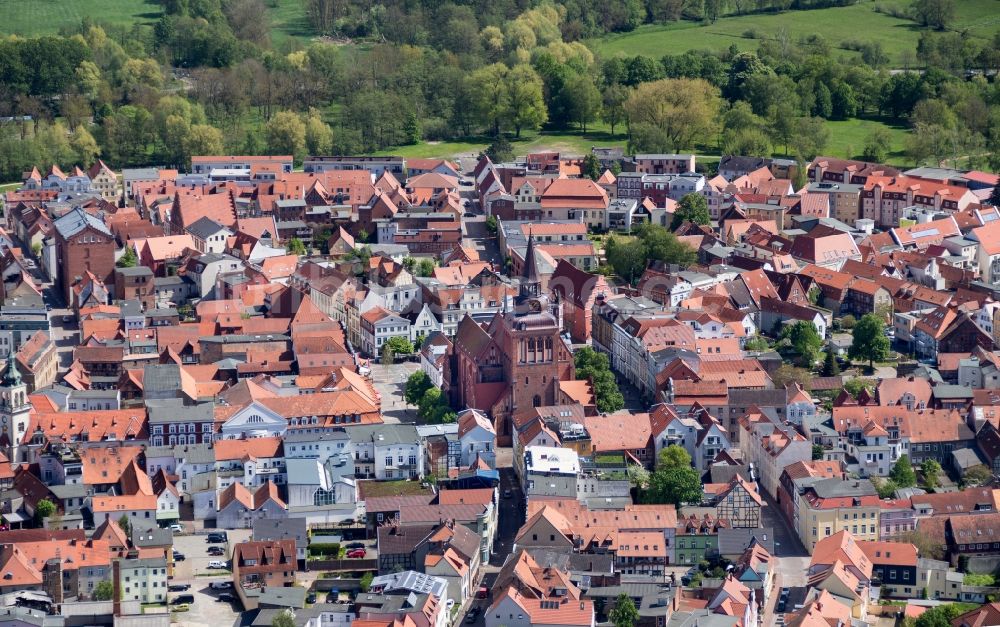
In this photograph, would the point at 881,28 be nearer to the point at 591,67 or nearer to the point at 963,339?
the point at 591,67

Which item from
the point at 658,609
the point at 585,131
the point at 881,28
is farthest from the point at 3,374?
the point at 881,28

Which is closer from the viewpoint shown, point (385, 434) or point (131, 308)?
point (385, 434)

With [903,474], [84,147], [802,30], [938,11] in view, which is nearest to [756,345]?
[903,474]

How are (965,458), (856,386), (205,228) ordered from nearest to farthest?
(965,458)
(856,386)
(205,228)

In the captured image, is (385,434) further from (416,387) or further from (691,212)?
(691,212)

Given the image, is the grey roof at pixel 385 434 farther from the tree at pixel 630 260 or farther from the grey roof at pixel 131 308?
the tree at pixel 630 260

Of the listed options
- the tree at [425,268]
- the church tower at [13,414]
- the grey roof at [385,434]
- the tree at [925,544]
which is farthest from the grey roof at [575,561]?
the tree at [425,268]

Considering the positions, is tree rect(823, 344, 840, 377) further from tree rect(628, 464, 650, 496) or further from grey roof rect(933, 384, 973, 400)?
tree rect(628, 464, 650, 496)
